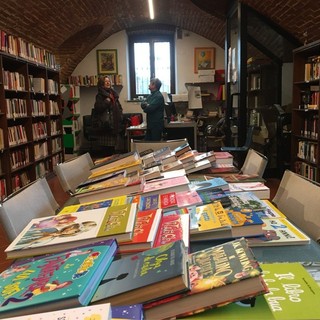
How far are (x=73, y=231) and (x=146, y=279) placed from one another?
42cm

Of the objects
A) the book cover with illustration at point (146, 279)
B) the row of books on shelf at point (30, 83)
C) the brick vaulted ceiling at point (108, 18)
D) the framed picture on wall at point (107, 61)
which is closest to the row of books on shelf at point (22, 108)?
the row of books on shelf at point (30, 83)

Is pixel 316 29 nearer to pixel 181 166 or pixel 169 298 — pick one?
pixel 181 166

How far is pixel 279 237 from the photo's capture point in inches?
45.6

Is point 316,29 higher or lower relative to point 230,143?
higher

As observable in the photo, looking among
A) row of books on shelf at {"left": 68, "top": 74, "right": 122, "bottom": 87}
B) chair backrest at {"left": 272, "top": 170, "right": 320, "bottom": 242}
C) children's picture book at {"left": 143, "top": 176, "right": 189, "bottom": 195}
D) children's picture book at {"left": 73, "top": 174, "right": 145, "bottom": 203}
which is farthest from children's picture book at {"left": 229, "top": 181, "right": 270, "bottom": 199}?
row of books on shelf at {"left": 68, "top": 74, "right": 122, "bottom": 87}

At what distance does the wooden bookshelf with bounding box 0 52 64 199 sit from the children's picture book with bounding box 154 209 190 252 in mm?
3769

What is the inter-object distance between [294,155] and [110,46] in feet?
20.3

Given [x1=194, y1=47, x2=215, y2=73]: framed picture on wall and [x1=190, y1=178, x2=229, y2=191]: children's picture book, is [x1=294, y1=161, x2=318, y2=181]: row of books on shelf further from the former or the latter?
[x1=194, y1=47, x2=215, y2=73]: framed picture on wall

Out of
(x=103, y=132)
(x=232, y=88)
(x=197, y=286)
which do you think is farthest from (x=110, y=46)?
(x=197, y=286)

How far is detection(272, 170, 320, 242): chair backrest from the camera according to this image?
1.49 metres

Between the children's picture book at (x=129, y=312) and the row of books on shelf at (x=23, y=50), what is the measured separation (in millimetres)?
4491

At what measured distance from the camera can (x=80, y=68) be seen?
9562 mm

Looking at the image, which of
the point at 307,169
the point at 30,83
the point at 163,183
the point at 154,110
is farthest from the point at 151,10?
the point at 163,183

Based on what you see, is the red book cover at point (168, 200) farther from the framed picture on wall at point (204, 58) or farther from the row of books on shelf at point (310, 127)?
the framed picture on wall at point (204, 58)
